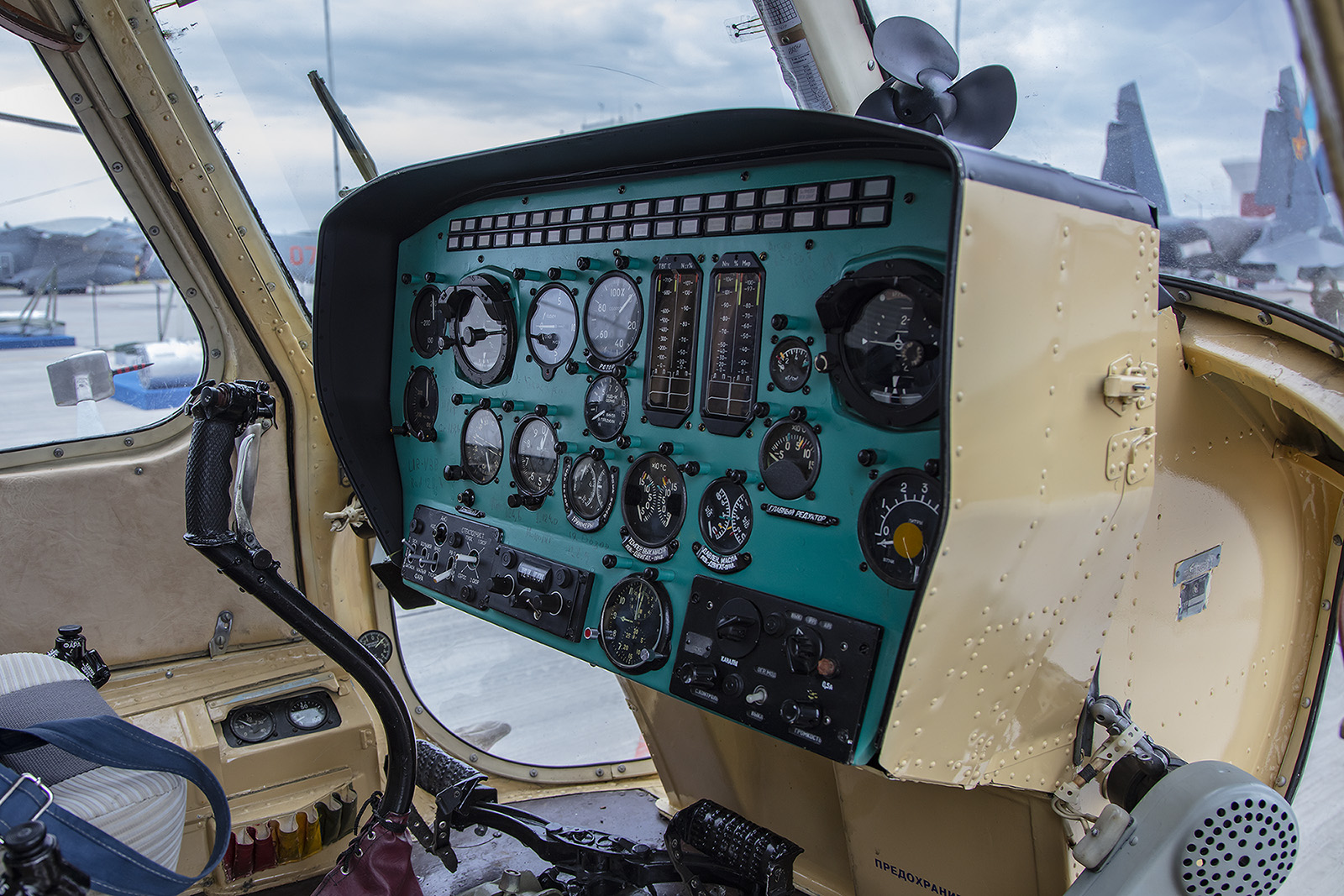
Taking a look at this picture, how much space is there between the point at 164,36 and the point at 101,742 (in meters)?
2.08

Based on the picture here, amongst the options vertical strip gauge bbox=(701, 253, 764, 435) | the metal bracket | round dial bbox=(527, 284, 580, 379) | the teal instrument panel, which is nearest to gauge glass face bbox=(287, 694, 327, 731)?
the metal bracket

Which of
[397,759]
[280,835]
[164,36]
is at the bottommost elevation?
[280,835]

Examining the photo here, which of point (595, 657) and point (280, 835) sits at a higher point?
point (595, 657)

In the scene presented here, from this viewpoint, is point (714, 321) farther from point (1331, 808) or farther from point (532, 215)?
point (1331, 808)

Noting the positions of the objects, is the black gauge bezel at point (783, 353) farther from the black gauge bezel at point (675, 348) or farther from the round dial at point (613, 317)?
the round dial at point (613, 317)

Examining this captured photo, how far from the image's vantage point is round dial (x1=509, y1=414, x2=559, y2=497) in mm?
2408

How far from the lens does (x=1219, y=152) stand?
209 cm

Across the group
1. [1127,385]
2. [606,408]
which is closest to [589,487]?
[606,408]

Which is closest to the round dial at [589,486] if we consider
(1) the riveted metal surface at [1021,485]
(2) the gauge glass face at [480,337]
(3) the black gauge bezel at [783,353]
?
(2) the gauge glass face at [480,337]

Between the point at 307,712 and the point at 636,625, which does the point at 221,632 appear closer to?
the point at 307,712

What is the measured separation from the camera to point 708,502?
2.01m

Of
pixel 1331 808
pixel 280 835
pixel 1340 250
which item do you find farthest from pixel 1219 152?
pixel 280 835

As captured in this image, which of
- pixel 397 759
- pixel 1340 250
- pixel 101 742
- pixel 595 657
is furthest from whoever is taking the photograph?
pixel 397 759

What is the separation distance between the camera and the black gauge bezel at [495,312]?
8.18ft
